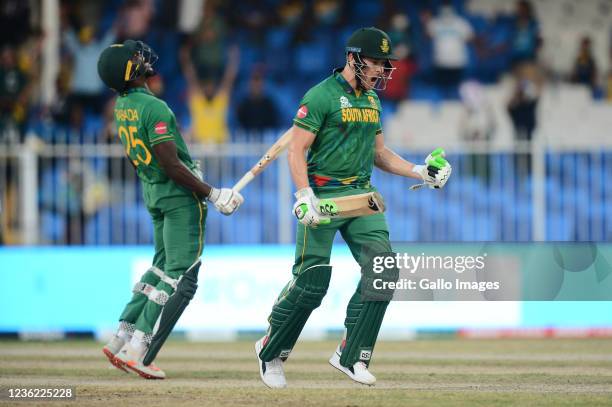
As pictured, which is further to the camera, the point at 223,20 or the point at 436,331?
the point at 223,20

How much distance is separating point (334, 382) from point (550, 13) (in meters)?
11.7

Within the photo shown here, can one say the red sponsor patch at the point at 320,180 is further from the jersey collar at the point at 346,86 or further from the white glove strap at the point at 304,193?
the jersey collar at the point at 346,86

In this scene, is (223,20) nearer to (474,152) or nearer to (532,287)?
(474,152)

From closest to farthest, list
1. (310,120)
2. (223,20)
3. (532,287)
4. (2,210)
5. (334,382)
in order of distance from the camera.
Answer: (310,120) < (334,382) < (532,287) < (2,210) < (223,20)

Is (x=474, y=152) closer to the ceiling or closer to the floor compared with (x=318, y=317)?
closer to the ceiling

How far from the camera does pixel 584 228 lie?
15.7 meters

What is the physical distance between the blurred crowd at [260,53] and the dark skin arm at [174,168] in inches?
307

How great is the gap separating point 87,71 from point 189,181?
8.87 metres

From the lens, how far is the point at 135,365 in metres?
9.88

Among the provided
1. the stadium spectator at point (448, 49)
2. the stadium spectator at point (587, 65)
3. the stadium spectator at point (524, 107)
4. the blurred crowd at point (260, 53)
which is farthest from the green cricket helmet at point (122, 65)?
the stadium spectator at point (587, 65)

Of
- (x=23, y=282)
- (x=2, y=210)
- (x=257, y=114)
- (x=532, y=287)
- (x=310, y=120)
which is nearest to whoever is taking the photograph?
(x=310, y=120)

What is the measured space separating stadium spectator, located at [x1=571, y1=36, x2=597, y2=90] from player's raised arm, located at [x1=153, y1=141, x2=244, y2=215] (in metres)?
10.7

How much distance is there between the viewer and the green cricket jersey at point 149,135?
32.5 ft

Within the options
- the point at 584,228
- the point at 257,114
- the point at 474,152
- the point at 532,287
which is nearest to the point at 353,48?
the point at 532,287
